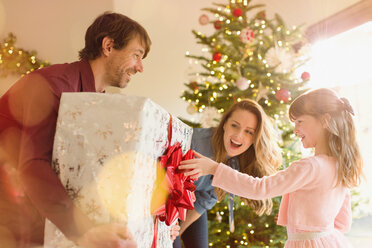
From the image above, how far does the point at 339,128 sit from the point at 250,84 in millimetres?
1269

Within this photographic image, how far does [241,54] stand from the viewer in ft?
8.93

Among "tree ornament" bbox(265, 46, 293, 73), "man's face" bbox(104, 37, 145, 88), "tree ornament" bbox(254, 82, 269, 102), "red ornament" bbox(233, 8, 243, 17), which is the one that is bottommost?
"man's face" bbox(104, 37, 145, 88)

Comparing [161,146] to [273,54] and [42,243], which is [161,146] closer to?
[42,243]

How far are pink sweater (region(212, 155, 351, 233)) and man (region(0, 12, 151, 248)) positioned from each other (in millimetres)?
666

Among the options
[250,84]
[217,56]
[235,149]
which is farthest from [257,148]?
[217,56]

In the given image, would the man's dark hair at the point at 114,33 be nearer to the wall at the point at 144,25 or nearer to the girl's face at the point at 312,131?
the girl's face at the point at 312,131

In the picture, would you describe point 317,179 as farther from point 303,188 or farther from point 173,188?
point 173,188

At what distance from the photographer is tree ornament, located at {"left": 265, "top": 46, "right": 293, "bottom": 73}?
8.25 ft

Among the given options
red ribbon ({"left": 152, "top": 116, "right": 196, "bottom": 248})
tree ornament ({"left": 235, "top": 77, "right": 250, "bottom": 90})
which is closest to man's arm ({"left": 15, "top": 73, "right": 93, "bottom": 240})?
red ribbon ({"left": 152, "top": 116, "right": 196, "bottom": 248})

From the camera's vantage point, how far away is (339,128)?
56.5 inches

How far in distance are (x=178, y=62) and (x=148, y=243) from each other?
364cm

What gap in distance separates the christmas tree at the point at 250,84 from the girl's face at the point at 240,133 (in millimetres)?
802

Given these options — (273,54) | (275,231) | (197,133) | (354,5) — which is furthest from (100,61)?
(354,5)

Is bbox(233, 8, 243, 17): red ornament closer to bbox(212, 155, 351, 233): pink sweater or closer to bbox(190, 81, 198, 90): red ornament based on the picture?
bbox(190, 81, 198, 90): red ornament
